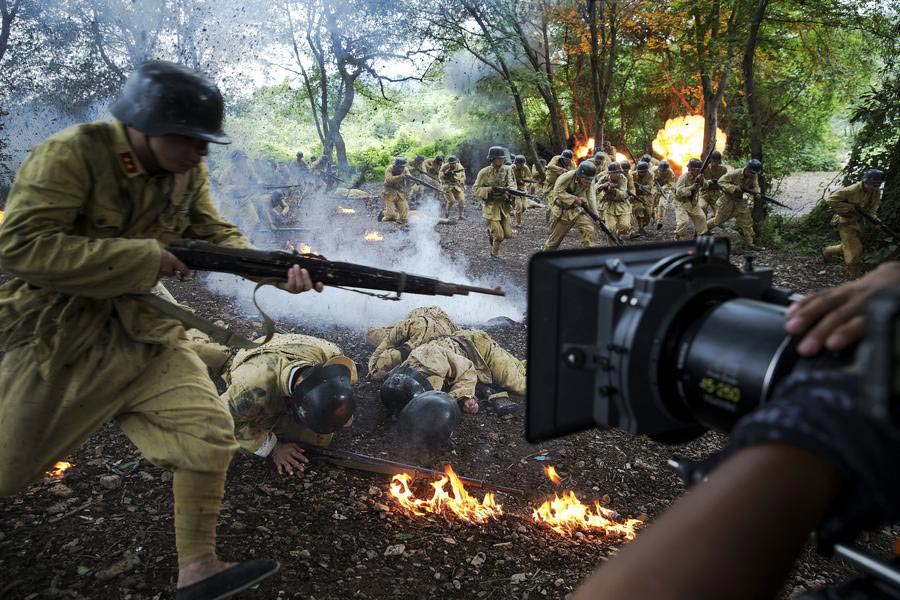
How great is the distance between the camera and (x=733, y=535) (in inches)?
24.0

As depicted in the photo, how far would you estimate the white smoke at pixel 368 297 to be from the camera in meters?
6.94

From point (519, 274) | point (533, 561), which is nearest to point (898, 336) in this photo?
point (533, 561)

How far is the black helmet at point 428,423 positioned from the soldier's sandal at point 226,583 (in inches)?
63.0

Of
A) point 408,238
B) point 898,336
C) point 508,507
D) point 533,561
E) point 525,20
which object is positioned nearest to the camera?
point 898,336

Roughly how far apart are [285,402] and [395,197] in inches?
453

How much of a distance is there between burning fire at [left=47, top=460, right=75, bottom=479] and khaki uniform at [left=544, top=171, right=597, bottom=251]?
819 centimetres

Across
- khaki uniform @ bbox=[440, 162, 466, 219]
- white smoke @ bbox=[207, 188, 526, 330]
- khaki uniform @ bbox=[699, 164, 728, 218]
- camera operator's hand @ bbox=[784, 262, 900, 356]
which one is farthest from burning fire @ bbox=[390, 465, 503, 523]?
khaki uniform @ bbox=[440, 162, 466, 219]

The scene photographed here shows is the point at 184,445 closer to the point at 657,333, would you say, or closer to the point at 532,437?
the point at 532,437

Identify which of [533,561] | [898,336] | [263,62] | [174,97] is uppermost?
[263,62]

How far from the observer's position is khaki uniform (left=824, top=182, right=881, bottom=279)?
953 centimetres

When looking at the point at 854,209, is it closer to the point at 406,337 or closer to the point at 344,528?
the point at 406,337

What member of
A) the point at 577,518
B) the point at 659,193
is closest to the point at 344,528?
the point at 577,518

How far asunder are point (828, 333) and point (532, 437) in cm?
62

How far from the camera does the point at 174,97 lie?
2.23 m
